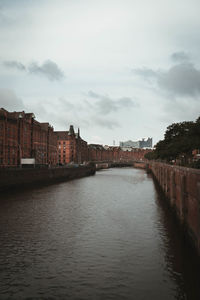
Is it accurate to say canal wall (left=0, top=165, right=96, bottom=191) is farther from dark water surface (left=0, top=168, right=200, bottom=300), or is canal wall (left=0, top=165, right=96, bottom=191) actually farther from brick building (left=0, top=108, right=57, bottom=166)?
dark water surface (left=0, top=168, right=200, bottom=300)

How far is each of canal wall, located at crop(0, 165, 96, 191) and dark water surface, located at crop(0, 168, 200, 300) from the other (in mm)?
18835

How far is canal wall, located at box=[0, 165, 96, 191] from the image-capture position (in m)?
42.8

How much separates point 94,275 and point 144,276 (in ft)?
8.02

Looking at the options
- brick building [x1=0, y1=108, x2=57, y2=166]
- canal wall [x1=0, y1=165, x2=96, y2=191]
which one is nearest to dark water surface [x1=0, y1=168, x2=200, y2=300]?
canal wall [x1=0, y1=165, x2=96, y2=191]

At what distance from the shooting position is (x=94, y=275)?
1227 cm

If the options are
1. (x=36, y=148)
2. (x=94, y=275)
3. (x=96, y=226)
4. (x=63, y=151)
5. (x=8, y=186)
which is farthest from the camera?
(x=63, y=151)

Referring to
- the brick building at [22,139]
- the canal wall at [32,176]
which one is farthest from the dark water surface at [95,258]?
the brick building at [22,139]

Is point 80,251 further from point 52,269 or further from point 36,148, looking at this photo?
point 36,148

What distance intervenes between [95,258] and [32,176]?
42.0 metres

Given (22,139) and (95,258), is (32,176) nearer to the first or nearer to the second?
(22,139)

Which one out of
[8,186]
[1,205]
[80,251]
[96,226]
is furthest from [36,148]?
[80,251]

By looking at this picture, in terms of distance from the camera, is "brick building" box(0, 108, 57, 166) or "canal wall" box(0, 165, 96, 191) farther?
"brick building" box(0, 108, 57, 166)

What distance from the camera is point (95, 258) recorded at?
14.4 m

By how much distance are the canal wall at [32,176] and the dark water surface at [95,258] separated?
61.8 ft
